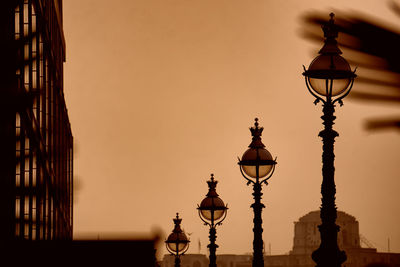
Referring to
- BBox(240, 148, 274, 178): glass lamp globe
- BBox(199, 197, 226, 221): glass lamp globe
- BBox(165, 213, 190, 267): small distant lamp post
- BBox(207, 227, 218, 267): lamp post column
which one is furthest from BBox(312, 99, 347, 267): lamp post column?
BBox(165, 213, 190, 267): small distant lamp post

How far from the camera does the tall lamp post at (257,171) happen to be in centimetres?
2775

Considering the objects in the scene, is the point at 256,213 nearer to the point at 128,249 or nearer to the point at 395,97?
the point at 128,249

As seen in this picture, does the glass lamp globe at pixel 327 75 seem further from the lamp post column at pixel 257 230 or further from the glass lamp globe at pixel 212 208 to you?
the glass lamp globe at pixel 212 208

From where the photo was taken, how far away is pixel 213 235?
3775 cm

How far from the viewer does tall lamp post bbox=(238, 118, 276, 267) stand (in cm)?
2775

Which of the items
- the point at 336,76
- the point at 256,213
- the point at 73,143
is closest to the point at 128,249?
the point at 336,76

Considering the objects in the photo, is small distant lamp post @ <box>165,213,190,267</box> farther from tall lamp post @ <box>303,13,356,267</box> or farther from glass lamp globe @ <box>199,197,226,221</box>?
tall lamp post @ <box>303,13,356,267</box>

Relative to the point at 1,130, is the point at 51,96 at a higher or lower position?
higher

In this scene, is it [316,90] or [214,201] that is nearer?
[316,90]

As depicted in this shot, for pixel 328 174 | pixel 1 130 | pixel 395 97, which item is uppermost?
pixel 328 174

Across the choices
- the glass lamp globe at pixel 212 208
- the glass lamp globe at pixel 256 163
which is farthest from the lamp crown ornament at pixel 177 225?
the glass lamp globe at pixel 256 163

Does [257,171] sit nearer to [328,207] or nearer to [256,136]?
[256,136]

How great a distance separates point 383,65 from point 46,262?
13831 mm

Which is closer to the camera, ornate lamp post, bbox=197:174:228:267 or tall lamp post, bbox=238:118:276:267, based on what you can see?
tall lamp post, bbox=238:118:276:267
